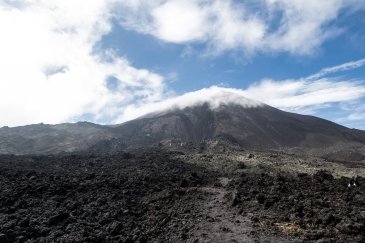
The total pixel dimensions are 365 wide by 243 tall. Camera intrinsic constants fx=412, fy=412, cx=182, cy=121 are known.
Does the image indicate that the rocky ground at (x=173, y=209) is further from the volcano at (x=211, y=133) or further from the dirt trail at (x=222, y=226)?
the volcano at (x=211, y=133)

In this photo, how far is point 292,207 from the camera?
1711cm

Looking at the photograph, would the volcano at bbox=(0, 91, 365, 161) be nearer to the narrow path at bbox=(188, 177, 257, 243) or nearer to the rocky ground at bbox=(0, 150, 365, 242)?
the rocky ground at bbox=(0, 150, 365, 242)

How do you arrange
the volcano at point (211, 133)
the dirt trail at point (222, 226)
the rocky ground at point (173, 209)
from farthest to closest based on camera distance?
the volcano at point (211, 133), the rocky ground at point (173, 209), the dirt trail at point (222, 226)

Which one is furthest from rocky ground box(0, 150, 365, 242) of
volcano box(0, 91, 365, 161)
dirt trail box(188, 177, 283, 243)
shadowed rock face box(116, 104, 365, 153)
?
shadowed rock face box(116, 104, 365, 153)

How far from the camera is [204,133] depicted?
92875mm

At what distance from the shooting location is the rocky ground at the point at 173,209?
590 inches

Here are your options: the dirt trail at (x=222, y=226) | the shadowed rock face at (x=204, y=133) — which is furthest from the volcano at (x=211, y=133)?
the dirt trail at (x=222, y=226)

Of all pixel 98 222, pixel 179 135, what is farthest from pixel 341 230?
pixel 179 135

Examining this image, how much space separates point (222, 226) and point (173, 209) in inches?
123

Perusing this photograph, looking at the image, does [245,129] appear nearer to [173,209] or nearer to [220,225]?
[173,209]

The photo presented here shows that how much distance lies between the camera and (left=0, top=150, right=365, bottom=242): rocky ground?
49.2ft

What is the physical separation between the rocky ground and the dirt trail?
1.4 inches

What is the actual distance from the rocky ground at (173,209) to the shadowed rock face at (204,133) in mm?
44686

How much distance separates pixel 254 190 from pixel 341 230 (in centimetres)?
648
